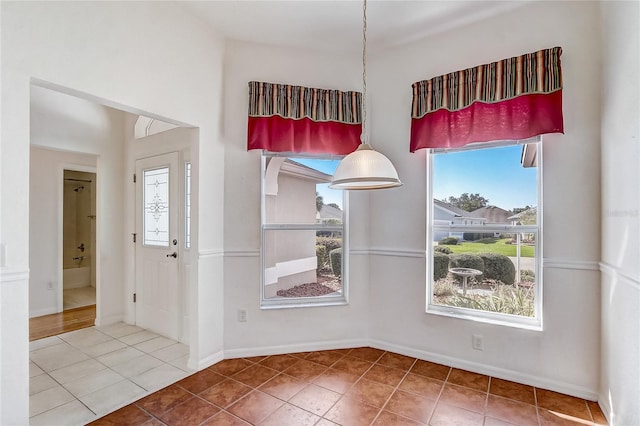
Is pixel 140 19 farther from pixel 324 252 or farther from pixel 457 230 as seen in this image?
pixel 457 230

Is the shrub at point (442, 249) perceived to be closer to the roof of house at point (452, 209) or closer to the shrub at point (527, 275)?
the roof of house at point (452, 209)

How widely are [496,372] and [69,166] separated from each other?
584cm

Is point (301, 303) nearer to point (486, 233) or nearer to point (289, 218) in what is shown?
point (289, 218)

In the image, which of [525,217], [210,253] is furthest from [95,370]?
[525,217]

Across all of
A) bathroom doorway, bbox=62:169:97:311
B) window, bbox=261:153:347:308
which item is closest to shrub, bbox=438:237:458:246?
window, bbox=261:153:347:308

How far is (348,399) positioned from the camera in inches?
89.1

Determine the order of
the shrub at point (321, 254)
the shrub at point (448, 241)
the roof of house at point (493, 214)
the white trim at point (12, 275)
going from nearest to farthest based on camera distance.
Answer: the white trim at point (12, 275) → the roof of house at point (493, 214) → the shrub at point (448, 241) → the shrub at point (321, 254)

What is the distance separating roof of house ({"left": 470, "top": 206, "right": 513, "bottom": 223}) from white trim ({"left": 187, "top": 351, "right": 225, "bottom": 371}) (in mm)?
2732

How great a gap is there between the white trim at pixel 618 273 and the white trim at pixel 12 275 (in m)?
3.39

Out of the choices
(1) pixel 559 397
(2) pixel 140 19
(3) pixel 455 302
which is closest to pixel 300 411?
(3) pixel 455 302

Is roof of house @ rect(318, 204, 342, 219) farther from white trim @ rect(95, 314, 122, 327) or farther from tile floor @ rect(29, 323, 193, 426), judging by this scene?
white trim @ rect(95, 314, 122, 327)

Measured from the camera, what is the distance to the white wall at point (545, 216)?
2293 mm

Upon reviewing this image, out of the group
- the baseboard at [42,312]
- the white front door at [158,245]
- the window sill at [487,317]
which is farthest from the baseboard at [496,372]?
the baseboard at [42,312]

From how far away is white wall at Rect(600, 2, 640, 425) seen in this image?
1.71 meters
